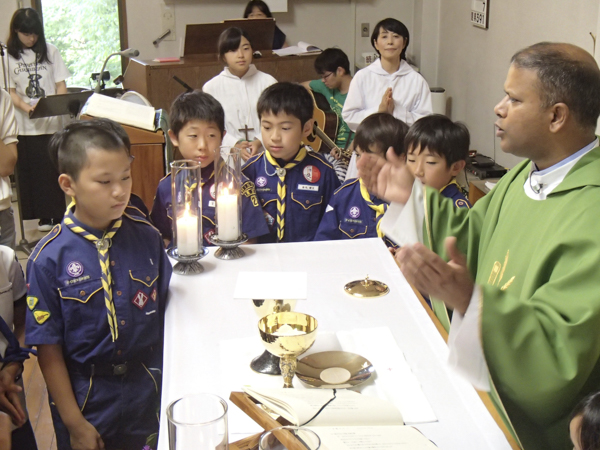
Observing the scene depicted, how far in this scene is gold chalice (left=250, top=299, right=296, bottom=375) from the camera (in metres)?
1.53

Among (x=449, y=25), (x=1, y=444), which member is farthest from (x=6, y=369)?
(x=449, y=25)

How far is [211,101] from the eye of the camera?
280 cm

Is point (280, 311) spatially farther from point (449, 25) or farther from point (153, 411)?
point (449, 25)

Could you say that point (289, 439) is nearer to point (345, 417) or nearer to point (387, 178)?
point (345, 417)

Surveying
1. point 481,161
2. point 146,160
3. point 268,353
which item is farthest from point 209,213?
point 481,161

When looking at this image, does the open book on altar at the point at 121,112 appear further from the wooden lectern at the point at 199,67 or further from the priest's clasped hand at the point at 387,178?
the wooden lectern at the point at 199,67

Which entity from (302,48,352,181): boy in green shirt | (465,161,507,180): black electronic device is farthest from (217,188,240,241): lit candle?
(465,161,507,180): black electronic device

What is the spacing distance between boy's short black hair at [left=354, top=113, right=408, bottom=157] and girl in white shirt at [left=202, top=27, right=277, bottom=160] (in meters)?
1.36

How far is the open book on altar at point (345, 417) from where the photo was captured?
1.20m

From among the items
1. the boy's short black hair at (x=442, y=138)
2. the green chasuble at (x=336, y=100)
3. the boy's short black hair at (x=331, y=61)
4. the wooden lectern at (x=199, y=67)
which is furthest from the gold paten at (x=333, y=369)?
the wooden lectern at (x=199, y=67)

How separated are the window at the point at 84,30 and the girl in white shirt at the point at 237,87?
3500 millimetres

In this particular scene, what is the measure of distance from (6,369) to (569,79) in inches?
64.1

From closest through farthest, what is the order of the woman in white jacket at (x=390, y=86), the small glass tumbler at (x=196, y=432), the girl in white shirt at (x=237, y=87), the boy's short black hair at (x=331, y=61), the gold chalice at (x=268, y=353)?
the small glass tumbler at (x=196, y=432) → the gold chalice at (x=268, y=353) → the girl in white shirt at (x=237, y=87) → the woman in white jacket at (x=390, y=86) → the boy's short black hair at (x=331, y=61)

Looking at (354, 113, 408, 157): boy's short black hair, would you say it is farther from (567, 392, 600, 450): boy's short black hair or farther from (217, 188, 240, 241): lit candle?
(567, 392, 600, 450): boy's short black hair
